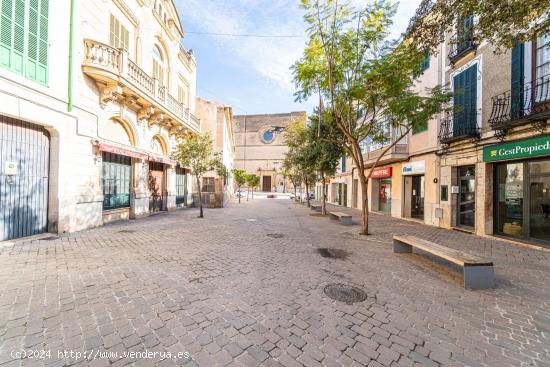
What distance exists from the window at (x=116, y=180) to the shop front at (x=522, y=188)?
51.8 ft

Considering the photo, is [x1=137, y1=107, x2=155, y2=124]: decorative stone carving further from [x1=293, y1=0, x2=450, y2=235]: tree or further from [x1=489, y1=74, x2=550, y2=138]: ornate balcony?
[x1=489, y1=74, x2=550, y2=138]: ornate balcony

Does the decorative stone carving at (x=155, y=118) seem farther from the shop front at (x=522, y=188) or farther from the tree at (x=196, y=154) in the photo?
the shop front at (x=522, y=188)

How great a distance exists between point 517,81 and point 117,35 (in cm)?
1626

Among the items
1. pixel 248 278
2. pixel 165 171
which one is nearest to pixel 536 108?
pixel 248 278

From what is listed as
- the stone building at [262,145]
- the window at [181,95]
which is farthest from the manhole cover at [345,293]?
the stone building at [262,145]

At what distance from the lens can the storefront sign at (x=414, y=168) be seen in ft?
40.3

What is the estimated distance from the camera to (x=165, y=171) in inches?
608

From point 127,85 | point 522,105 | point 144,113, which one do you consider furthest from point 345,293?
point 144,113

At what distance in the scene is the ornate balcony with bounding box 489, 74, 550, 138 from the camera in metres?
6.76

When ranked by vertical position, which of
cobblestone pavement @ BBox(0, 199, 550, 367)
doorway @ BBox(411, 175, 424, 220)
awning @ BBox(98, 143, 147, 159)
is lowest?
cobblestone pavement @ BBox(0, 199, 550, 367)

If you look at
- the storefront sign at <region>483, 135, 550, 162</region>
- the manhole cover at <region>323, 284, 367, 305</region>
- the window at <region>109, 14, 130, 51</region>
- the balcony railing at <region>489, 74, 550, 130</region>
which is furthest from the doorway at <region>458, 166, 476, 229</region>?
the window at <region>109, 14, 130, 51</region>

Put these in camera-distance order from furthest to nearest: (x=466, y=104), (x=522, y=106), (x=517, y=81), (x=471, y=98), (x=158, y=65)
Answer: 1. (x=158, y=65)
2. (x=466, y=104)
3. (x=471, y=98)
4. (x=517, y=81)
5. (x=522, y=106)

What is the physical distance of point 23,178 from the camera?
6957 millimetres

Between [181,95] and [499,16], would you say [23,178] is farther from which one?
[181,95]
